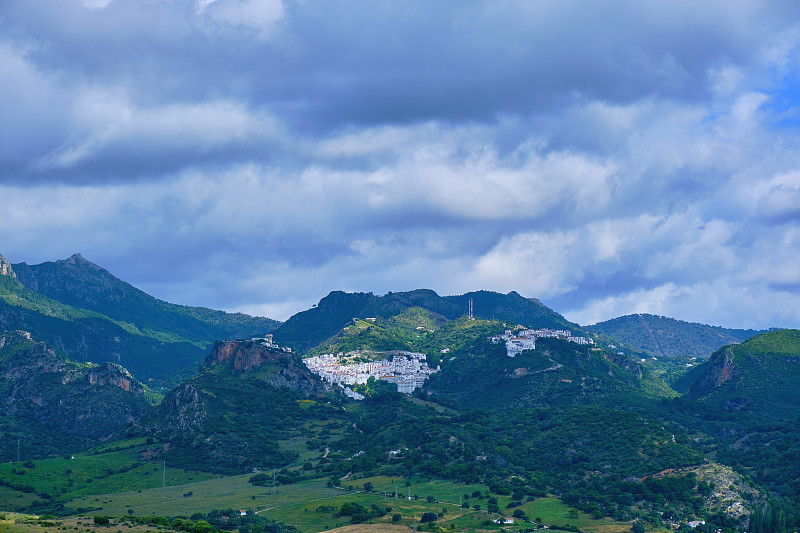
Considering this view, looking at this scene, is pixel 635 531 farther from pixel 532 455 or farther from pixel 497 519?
pixel 532 455

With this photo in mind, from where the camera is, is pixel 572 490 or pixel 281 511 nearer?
pixel 281 511

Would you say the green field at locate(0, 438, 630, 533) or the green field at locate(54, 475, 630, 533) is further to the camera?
the green field at locate(0, 438, 630, 533)

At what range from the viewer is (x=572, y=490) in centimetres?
16812

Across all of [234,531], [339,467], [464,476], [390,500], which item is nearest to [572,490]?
[464,476]

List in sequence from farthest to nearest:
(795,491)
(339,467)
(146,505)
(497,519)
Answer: (339,467) → (795,491) → (146,505) → (497,519)

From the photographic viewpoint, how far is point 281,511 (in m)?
153

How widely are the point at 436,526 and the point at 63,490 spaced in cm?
8395

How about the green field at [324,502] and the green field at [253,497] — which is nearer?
the green field at [324,502]

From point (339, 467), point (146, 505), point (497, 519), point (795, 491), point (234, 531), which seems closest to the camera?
point (234, 531)

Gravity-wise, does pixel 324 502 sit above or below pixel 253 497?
below

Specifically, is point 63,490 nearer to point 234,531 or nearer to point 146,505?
point 146,505

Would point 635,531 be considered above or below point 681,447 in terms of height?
below

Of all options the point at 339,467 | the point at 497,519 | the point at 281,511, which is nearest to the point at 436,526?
the point at 497,519

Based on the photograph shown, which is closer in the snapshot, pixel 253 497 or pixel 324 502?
pixel 324 502
